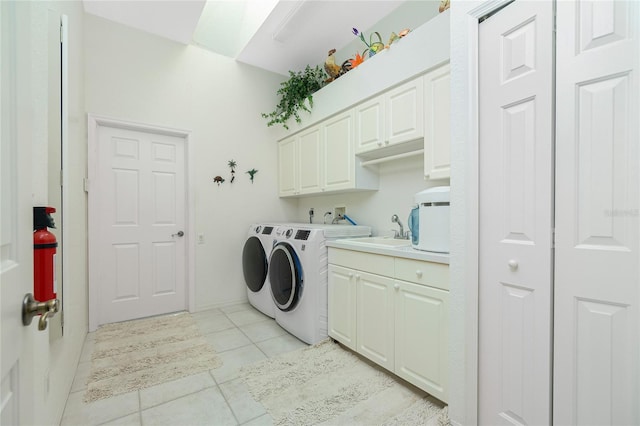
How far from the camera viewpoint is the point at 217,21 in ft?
11.0

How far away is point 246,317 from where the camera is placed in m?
2.98

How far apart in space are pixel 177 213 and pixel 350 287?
212cm

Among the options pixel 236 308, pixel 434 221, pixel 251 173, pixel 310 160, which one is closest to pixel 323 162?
pixel 310 160

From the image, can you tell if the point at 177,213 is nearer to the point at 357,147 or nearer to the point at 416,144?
the point at 357,147

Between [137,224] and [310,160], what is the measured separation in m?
1.89

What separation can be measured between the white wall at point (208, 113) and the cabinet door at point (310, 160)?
586 mm

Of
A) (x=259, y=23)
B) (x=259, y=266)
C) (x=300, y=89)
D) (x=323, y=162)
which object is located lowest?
(x=259, y=266)

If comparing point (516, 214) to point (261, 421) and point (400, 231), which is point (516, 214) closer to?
point (400, 231)

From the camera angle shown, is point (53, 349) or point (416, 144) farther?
point (416, 144)

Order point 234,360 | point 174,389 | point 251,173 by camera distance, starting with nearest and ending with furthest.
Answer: point 174,389
point 234,360
point 251,173

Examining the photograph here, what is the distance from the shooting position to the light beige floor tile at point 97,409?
151cm

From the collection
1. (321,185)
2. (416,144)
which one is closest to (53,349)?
(321,185)

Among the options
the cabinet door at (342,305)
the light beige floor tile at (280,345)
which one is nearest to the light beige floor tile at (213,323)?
the light beige floor tile at (280,345)

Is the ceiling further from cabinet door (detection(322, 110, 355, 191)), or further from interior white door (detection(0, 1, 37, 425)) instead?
interior white door (detection(0, 1, 37, 425))
